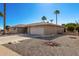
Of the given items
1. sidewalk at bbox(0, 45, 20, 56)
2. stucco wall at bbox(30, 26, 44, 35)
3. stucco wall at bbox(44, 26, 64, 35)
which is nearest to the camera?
sidewalk at bbox(0, 45, 20, 56)

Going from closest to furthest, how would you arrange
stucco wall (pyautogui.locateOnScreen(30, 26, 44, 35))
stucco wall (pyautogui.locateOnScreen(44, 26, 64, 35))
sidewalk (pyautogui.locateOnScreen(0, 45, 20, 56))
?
sidewalk (pyautogui.locateOnScreen(0, 45, 20, 56)) → stucco wall (pyautogui.locateOnScreen(44, 26, 64, 35)) → stucco wall (pyautogui.locateOnScreen(30, 26, 44, 35))

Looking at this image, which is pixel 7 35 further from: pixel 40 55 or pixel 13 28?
pixel 40 55

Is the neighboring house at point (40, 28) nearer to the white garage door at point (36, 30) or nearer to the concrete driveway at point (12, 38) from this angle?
the white garage door at point (36, 30)

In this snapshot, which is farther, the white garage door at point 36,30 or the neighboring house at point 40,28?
the white garage door at point 36,30

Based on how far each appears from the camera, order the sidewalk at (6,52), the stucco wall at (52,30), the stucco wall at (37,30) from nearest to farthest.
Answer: the sidewalk at (6,52) < the stucco wall at (52,30) < the stucco wall at (37,30)

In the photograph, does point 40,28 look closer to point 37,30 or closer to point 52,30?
point 37,30

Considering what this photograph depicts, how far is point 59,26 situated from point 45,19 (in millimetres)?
763

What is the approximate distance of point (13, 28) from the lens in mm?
7941

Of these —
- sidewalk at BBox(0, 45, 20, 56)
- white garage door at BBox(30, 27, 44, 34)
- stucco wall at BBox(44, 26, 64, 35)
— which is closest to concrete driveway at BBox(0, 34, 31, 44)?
white garage door at BBox(30, 27, 44, 34)

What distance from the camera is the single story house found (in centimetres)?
771

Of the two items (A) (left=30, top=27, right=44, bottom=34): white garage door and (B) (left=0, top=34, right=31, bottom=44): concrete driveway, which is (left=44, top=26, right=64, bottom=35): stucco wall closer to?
(A) (left=30, top=27, right=44, bottom=34): white garage door

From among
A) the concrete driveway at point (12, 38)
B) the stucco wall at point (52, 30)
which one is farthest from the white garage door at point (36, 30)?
the concrete driveway at point (12, 38)

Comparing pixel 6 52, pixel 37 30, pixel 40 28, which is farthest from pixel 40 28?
pixel 6 52

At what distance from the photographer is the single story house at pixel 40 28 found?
25.3ft
